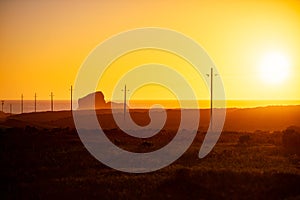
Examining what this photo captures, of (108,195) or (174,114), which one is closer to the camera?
(108,195)

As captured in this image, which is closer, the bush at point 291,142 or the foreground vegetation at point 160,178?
the foreground vegetation at point 160,178

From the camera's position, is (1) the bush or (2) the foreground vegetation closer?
(2) the foreground vegetation

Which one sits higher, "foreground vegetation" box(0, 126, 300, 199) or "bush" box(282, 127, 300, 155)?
"bush" box(282, 127, 300, 155)

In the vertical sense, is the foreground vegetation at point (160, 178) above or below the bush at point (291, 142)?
below

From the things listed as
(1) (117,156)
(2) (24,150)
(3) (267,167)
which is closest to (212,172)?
(3) (267,167)

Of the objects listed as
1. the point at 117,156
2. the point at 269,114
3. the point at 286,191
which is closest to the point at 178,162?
the point at 117,156

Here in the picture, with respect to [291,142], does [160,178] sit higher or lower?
lower

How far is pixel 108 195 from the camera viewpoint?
62.0ft

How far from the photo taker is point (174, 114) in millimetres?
117625

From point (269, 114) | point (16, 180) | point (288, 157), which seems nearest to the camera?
point (16, 180)

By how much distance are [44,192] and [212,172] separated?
26.8ft

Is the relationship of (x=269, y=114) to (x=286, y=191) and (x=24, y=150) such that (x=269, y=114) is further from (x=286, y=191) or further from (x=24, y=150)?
(x=286, y=191)

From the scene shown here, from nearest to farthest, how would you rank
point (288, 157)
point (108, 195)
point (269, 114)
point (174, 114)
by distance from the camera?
point (108, 195)
point (288, 157)
point (269, 114)
point (174, 114)

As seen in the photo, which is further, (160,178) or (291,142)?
(291,142)
